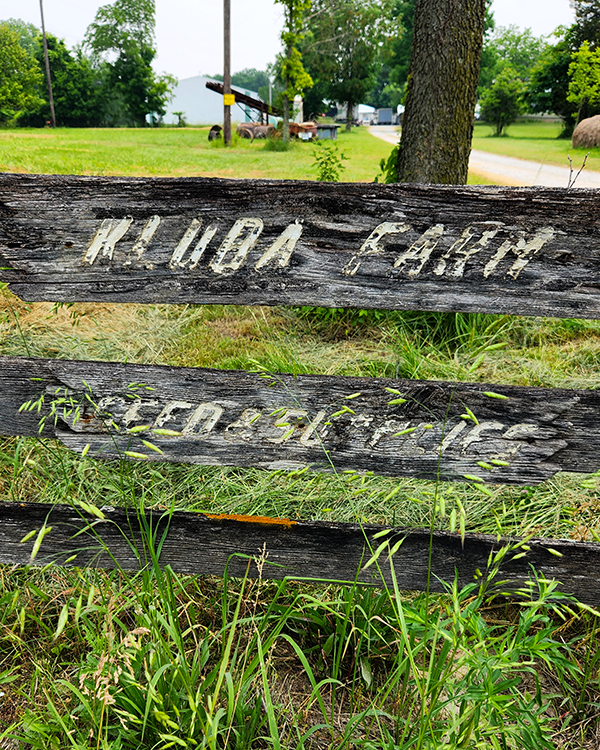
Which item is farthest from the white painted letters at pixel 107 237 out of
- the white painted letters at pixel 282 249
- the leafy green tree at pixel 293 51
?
the leafy green tree at pixel 293 51

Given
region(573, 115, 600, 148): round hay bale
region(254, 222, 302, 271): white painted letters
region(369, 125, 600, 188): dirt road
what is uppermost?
region(573, 115, 600, 148): round hay bale

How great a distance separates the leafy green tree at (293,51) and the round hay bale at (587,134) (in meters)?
10.8

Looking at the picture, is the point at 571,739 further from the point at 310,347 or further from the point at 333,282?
the point at 310,347

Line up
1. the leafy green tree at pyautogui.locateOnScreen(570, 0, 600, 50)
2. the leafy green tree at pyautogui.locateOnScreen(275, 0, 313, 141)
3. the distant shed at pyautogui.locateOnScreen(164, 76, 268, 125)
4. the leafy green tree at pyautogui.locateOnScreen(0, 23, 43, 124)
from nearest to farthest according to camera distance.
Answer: the leafy green tree at pyautogui.locateOnScreen(275, 0, 313, 141) → the leafy green tree at pyautogui.locateOnScreen(0, 23, 43, 124) → the leafy green tree at pyautogui.locateOnScreen(570, 0, 600, 50) → the distant shed at pyautogui.locateOnScreen(164, 76, 268, 125)

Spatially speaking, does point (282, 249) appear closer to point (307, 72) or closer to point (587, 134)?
point (587, 134)

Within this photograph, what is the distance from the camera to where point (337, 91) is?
55.0m

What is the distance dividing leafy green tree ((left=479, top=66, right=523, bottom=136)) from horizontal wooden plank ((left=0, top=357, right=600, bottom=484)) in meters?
51.4

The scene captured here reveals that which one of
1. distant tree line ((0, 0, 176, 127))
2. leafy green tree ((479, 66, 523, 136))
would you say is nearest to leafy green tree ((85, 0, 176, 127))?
distant tree line ((0, 0, 176, 127))

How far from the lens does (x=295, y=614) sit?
187cm

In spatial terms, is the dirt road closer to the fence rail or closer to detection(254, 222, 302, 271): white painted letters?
the fence rail

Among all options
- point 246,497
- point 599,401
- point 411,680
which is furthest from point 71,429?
point 599,401

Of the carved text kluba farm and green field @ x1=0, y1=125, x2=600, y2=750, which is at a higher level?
the carved text kluba farm

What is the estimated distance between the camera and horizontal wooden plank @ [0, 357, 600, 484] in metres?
1.63

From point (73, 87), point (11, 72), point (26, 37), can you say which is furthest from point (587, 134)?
point (26, 37)
